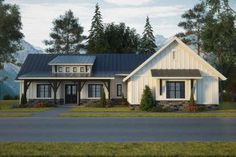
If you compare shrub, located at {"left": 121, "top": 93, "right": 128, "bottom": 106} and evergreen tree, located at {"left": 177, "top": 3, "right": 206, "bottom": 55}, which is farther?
evergreen tree, located at {"left": 177, "top": 3, "right": 206, "bottom": 55}

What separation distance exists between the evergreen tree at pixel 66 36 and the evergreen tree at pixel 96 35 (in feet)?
6.81

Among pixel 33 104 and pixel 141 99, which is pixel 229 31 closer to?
pixel 141 99

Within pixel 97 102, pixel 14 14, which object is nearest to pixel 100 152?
pixel 97 102

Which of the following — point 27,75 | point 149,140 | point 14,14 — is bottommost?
point 149,140

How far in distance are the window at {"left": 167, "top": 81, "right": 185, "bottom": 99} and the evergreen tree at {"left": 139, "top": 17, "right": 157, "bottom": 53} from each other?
3760cm

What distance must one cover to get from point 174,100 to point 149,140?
20564mm

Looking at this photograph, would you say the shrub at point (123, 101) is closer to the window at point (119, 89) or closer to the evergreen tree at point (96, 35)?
the window at point (119, 89)

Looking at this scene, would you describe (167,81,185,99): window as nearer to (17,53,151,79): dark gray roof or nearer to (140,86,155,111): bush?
(140,86,155,111): bush

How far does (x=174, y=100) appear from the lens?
35781mm

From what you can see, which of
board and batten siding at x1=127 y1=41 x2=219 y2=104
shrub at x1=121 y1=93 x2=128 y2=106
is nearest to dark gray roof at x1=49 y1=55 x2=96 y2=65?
shrub at x1=121 y1=93 x2=128 y2=106

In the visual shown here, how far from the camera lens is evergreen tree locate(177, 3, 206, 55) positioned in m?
66.6

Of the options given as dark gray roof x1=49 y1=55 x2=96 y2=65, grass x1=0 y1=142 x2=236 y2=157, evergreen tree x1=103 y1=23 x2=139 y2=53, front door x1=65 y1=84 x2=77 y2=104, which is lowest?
grass x1=0 y1=142 x2=236 y2=157

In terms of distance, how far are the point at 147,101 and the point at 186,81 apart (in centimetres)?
404

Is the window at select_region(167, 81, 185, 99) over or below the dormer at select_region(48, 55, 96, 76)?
below
